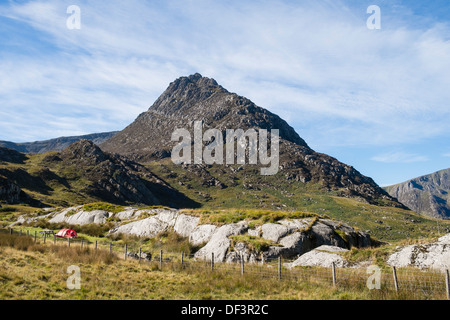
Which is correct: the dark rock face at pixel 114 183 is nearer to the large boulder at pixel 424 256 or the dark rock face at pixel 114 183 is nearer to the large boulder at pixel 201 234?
the large boulder at pixel 201 234

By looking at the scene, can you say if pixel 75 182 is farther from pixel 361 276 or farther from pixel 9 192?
pixel 361 276

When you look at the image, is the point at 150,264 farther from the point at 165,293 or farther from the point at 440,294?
the point at 440,294

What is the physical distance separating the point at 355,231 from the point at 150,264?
21.9 meters

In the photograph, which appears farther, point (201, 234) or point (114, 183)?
point (114, 183)

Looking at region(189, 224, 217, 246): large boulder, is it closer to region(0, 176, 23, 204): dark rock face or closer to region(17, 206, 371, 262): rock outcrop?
region(17, 206, 371, 262): rock outcrop

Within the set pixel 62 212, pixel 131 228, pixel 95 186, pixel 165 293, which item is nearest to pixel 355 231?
pixel 165 293

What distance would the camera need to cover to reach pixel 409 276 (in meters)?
14.9

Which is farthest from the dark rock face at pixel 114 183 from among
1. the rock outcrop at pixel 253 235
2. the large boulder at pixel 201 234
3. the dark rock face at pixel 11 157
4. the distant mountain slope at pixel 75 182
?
the large boulder at pixel 201 234

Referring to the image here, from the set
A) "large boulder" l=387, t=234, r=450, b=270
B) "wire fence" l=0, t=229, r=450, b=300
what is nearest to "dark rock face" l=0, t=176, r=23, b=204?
"wire fence" l=0, t=229, r=450, b=300

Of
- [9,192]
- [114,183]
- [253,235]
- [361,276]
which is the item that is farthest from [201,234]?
[114,183]

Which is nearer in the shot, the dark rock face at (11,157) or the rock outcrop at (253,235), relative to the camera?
the rock outcrop at (253,235)

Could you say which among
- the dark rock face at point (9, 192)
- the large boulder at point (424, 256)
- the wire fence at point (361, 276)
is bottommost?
the wire fence at point (361, 276)

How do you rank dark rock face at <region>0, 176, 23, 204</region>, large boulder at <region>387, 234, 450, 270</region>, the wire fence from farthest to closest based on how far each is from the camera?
dark rock face at <region>0, 176, 23, 204</region> < large boulder at <region>387, 234, 450, 270</region> < the wire fence
